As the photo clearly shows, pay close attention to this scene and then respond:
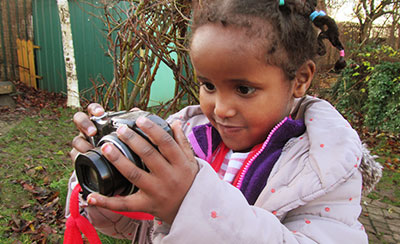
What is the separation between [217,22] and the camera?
4.02 ft

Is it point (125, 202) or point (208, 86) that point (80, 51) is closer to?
point (208, 86)

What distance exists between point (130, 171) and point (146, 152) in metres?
0.07

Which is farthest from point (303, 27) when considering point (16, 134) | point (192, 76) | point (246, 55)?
point (16, 134)

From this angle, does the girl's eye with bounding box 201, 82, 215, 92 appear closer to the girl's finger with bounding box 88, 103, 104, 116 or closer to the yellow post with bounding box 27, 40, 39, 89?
the girl's finger with bounding box 88, 103, 104, 116

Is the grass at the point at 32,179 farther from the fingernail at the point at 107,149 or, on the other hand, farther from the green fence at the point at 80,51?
the green fence at the point at 80,51

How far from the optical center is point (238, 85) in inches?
47.5

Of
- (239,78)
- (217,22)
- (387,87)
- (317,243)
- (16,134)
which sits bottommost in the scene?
(16,134)

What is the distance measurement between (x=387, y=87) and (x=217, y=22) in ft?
22.0

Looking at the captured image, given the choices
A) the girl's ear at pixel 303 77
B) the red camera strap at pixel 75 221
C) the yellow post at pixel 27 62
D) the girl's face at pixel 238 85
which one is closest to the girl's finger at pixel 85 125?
the red camera strap at pixel 75 221

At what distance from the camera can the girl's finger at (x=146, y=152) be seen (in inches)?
32.5

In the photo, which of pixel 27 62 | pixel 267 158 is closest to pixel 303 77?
pixel 267 158

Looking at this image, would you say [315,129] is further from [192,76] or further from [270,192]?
[192,76]

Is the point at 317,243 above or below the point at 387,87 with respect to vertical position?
above

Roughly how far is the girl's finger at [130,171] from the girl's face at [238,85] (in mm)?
524
